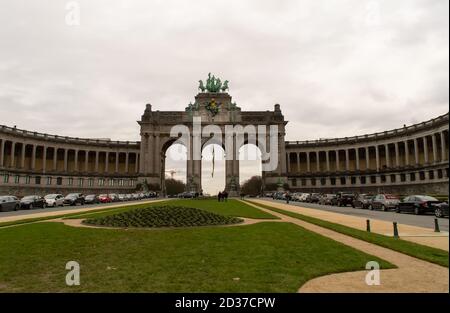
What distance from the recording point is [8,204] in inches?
1617

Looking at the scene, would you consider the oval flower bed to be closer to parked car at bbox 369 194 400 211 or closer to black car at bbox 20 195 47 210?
parked car at bbox 369 194 400 211

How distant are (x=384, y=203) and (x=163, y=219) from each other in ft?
93.1

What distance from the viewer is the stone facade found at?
100000 mm

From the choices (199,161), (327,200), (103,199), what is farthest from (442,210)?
(199,161)

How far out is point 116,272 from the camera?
966cm

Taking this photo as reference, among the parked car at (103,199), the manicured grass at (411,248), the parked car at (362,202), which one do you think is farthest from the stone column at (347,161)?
the manicured grass at (411,248)

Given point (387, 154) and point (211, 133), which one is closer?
point (387, 154)

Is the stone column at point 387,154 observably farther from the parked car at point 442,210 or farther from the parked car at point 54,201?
the parked car at point 54,201

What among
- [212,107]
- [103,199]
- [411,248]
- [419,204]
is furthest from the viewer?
[212,107]

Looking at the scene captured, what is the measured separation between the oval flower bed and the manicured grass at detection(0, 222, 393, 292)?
158 inches

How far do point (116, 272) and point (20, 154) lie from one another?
347 ft

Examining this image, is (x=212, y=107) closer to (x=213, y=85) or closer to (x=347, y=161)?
(x=213, y=85)

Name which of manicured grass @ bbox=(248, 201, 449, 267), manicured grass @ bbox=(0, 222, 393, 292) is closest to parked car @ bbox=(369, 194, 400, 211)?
manicured grass @ bbox=(248, 201, 449, 267)

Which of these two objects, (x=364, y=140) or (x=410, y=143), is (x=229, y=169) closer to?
(x=364, y=140)
